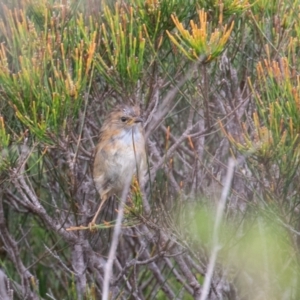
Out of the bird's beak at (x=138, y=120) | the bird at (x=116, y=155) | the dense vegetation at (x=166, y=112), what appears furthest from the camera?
the bird at (x=116, y=155)

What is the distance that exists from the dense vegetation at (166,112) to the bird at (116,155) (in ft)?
0.38

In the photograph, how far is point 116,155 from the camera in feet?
16.5

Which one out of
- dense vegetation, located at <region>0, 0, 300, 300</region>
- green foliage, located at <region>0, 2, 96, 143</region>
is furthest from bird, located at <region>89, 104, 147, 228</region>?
green foliage, located at <region>0, 2, 96, 143</region>

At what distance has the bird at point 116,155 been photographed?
4867 mm

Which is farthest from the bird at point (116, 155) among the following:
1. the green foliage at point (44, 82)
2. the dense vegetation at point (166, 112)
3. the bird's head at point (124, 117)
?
the green foliage at point (44, 82)

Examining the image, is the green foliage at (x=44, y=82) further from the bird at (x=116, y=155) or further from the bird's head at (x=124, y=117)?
the bird at (x=116, y=155)

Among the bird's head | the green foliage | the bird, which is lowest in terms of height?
the bird

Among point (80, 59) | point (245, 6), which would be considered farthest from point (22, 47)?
point (245, 6)

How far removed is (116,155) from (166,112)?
0.60 m

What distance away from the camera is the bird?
487 cm

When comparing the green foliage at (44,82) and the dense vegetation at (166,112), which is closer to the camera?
the dense vegetation at (166,112)

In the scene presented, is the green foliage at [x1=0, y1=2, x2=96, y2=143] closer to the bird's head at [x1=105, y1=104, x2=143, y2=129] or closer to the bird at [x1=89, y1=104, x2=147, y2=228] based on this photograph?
the bird's head at [x1=105, y1=104, x2=143, y2=129]

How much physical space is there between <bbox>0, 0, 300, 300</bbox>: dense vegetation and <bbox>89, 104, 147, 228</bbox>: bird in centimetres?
12

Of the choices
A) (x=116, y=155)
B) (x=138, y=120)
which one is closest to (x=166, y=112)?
(x=138, y=120)
